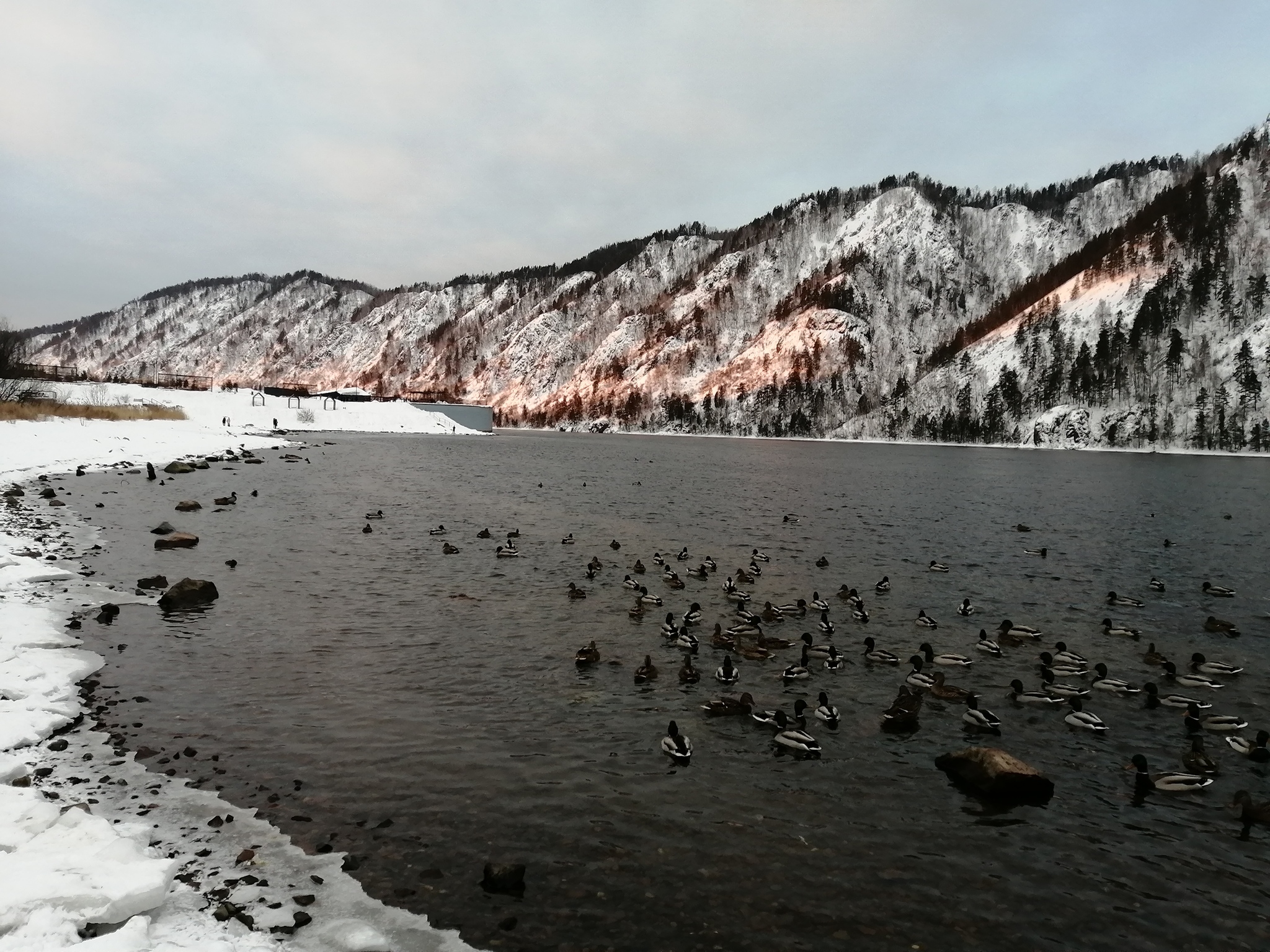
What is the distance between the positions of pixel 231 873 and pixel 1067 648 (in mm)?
20552

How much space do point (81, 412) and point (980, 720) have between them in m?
82.6

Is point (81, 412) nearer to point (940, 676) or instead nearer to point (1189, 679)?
point (940, 676)

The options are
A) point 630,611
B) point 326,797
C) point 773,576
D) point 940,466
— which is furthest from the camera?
point 940,466

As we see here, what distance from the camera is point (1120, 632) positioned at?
21.8 meters

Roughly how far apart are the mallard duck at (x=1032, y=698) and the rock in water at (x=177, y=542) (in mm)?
30264

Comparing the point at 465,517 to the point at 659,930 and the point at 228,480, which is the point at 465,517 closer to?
the point at 228,480

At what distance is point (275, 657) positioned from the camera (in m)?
17.1

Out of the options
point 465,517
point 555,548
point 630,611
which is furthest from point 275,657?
point 465,517

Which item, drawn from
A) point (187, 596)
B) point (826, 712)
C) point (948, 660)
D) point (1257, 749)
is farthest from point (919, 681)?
point (187, 596)

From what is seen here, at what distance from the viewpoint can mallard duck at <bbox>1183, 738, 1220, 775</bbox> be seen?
42.5 ft

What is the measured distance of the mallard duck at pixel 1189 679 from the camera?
57.5 ft

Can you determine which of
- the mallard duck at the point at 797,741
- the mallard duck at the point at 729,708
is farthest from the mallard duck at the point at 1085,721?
the mallard duck at the point at 729,708

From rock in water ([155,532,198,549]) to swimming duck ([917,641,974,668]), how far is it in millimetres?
28342

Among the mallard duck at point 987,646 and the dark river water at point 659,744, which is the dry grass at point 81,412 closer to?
the dark river water at point 659,744
